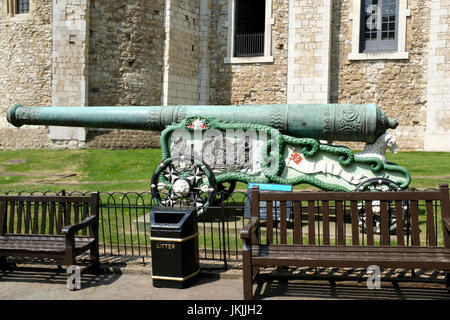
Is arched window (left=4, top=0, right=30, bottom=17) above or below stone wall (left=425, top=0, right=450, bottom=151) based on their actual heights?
above

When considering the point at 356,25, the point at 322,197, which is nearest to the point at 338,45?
the point at 356,25

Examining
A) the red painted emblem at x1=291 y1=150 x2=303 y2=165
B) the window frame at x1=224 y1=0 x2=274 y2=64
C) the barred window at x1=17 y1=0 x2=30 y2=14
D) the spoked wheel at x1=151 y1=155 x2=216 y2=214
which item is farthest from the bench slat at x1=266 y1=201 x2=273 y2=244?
the barred window at x1=17 y1=0 x2=30 y2=14

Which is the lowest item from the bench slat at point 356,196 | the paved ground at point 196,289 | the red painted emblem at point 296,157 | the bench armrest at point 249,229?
the paved ground at point 196,289

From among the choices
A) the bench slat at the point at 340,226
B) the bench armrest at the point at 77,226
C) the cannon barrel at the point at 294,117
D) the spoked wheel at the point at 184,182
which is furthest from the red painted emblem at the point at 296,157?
the bench armrest at the point at 77,226

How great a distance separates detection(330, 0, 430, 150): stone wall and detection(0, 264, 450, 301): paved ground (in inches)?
574

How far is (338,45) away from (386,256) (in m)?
16.2

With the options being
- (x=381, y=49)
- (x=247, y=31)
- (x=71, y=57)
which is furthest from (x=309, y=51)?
(x=71, y=57)

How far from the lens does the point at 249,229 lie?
4098mm

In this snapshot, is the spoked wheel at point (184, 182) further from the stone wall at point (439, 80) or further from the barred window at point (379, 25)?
the barred window at point (379, 25)

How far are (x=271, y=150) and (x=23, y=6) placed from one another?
15919mm

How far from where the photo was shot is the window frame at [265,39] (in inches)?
789

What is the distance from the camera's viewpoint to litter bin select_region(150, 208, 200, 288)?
4418 millimetres

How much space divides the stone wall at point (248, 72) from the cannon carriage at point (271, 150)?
44.9 feet

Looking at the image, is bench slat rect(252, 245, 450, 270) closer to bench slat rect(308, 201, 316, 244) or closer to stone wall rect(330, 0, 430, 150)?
bench slat rect(308, 201, 316, 244)
